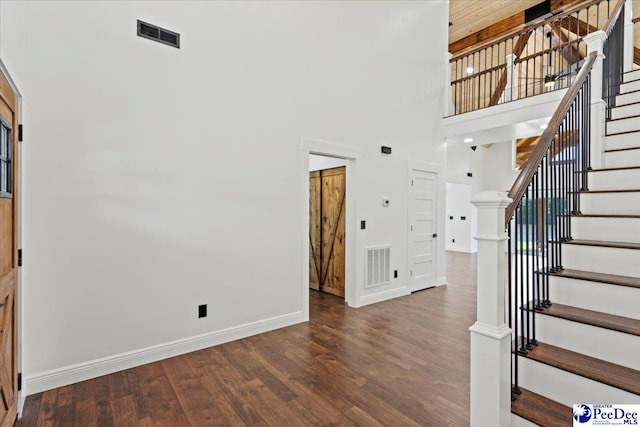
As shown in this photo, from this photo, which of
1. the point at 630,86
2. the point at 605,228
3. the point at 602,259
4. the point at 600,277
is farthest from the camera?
the point at 630,86

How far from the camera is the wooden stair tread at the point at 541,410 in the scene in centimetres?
159

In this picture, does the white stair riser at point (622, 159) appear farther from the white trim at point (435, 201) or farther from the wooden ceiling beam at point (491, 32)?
the wooden ceiling beam at point (491, 32)

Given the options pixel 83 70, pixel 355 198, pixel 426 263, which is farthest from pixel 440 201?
pixel 83 70

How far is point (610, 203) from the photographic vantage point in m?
2.51

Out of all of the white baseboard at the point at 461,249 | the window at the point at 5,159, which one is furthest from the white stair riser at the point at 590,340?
the white baseboard at the point at 461,249

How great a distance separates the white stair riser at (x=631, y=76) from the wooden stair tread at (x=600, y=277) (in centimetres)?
293

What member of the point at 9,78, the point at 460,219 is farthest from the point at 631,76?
the point at 460,219

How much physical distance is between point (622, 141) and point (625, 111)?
49 centimetres

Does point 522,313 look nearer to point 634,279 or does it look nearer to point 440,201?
point 634,279

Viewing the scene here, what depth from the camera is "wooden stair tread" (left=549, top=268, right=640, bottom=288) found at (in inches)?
76.1

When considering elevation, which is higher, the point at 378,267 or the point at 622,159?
the point at 622,159

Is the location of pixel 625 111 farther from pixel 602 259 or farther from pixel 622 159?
pixel 602 259

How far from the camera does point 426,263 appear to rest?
5.50m

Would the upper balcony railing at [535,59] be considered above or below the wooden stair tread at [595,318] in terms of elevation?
above
